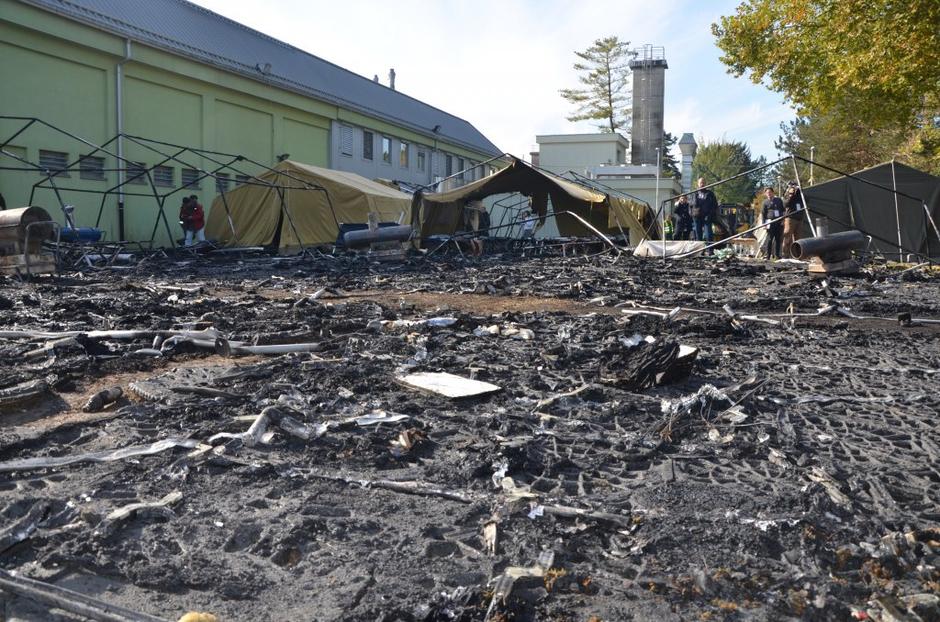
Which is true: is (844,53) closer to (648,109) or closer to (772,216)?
(772,216)

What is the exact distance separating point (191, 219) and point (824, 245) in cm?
1699

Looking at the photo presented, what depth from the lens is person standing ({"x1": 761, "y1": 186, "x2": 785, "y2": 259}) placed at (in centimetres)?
1906

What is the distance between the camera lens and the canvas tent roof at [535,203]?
22.6 metres

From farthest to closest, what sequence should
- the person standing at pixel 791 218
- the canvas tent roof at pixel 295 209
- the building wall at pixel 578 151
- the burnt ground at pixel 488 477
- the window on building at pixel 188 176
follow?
the building wall at pixel 578 151
the window on building at pixel 188 176
the canvas tent roof at pixel 295 209
the person standing at pixel 791 218
the burnt ground at pixel 488 477

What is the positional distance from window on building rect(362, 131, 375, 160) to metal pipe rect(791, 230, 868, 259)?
24707 millimetres

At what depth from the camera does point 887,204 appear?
20719 millimetres

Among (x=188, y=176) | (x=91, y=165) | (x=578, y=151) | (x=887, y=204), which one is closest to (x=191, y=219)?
(x=91, y=165)

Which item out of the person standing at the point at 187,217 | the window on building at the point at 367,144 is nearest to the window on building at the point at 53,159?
the person standing at the point at 187,217

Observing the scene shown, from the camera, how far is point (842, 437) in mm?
3920

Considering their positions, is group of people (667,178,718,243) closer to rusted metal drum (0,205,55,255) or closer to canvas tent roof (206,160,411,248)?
canvas tent roof (206,160,411,248)

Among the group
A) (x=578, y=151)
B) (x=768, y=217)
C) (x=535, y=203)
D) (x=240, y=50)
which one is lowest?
(x=768, y=217)

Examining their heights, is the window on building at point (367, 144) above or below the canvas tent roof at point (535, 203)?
above

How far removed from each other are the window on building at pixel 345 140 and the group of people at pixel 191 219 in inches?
466

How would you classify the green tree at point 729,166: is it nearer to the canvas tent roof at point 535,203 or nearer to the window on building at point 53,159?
the canvas tent roof at point 535,203
